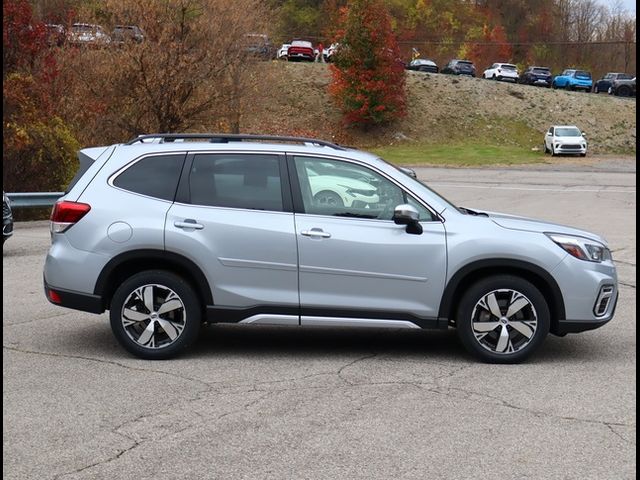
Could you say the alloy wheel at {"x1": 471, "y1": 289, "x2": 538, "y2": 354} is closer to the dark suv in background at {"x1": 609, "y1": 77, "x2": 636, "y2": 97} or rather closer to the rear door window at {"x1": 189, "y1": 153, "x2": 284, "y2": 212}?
the rear door window at {"x1": 189, "y1": 153, "x2": 284, "y2": 212}

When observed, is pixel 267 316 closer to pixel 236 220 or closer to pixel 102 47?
pixel 236 220

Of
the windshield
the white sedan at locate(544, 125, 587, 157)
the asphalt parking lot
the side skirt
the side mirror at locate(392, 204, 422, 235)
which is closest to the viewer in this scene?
the asphalt parking lot

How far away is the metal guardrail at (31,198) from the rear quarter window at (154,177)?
34.8 ft

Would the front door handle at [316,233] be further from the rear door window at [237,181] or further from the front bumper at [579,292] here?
the front bumper at [579,292]

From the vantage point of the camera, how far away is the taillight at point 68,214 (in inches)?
301

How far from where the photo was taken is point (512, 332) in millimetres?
7520

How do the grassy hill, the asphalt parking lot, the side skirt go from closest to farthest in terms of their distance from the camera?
the asphalt parking lot → the side skirt → the grassy hill

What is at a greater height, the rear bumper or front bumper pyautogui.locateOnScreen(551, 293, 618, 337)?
the rear bumper

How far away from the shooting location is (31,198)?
59.8 ft

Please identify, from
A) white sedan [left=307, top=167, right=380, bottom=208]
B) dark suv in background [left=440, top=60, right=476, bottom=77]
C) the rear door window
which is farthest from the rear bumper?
dark suv in background [left=440, top=60, right=476, bottom=77]

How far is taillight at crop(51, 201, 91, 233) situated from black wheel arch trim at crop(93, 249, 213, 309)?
46 cm

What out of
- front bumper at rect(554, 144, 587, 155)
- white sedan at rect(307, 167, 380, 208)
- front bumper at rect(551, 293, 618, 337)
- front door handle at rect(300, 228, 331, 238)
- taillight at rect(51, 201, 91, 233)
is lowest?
front bumper at rect(554, 144, 587, 155)

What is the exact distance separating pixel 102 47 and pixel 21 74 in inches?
234

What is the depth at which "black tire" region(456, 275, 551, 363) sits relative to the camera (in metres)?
7.46
